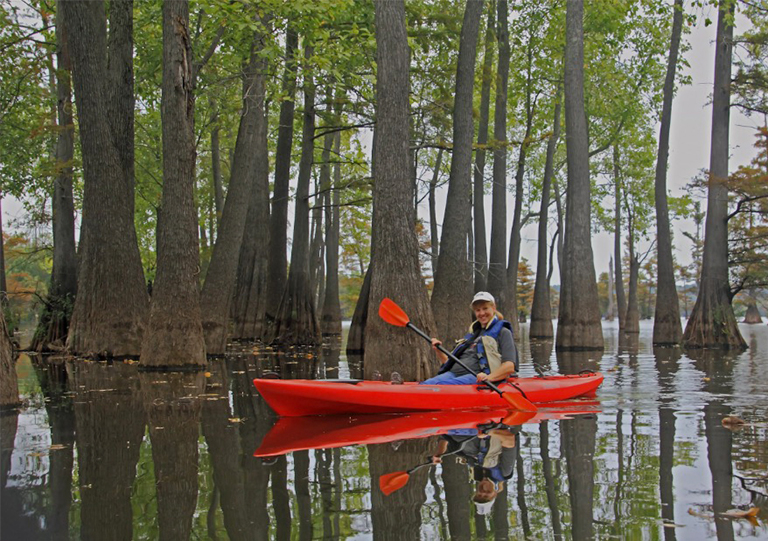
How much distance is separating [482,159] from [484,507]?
1623cm

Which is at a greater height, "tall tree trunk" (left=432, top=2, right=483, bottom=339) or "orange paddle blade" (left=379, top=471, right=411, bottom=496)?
"tall tree trunk" (left=432, top=2, right=483, bottom=339)

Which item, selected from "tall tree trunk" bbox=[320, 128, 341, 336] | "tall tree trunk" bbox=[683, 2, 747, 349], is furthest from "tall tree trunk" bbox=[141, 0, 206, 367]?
"tall tree trunk" bbox=[320, 128, 341, 336]

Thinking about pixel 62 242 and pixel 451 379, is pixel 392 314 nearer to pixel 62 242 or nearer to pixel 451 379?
pixel 451 379

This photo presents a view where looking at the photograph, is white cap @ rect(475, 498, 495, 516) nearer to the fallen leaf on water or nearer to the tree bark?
the fallen leaf on water

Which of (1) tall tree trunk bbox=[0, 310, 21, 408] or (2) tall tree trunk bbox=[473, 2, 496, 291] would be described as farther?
(2) tall tree trunk bbox=[473, 2, 496, 291]

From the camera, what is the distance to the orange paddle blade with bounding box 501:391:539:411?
7.23m

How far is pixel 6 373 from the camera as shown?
23.4 feet

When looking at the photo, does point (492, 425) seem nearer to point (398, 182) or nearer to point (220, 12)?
point (398, 182)

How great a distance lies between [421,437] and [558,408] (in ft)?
7.90

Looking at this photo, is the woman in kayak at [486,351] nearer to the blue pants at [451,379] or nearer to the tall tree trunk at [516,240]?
the blue pants at [451,379]

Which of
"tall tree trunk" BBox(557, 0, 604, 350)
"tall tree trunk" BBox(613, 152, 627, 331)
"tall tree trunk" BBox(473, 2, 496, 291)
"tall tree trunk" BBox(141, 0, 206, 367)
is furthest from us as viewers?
"tall tree trunk" BBox(613, 152, 627, 331)

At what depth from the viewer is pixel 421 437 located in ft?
19.2

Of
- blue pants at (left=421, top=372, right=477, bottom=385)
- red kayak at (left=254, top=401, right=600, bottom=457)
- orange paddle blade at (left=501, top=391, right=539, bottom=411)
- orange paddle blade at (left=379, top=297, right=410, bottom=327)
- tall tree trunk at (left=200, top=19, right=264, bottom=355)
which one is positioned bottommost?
red kayak at (left=254, top=401, right=600, bottom=457)

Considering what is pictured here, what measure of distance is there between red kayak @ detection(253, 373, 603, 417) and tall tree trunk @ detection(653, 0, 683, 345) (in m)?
12.9
